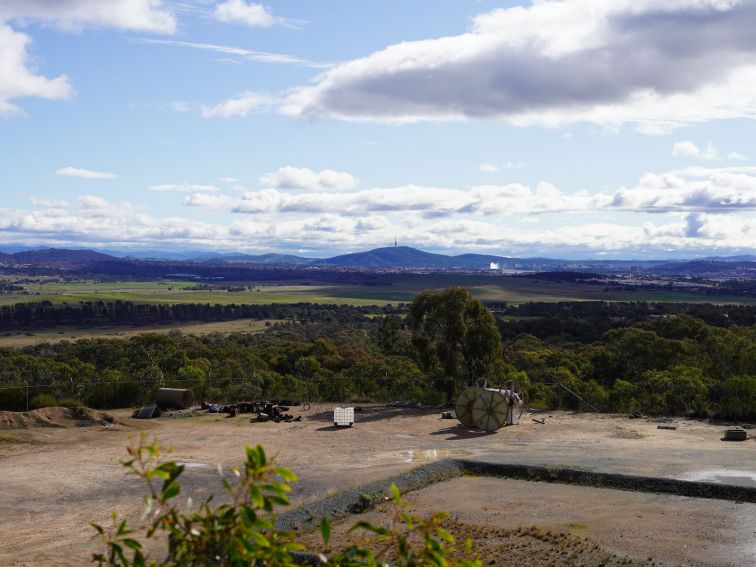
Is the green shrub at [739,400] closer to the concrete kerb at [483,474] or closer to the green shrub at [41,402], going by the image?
the concrete kerb at [483,474]

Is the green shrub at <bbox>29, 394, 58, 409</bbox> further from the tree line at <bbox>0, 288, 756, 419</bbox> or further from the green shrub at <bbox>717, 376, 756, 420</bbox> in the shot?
the green shrub at <bbox>717, 376, 756, 420</bbox>

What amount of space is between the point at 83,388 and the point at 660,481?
1236 inches

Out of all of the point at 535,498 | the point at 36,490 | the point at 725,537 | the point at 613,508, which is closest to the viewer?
the point at 725,537

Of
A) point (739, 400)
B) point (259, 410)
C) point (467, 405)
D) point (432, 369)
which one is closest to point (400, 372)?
point (432, 369)

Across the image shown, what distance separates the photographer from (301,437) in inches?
1190

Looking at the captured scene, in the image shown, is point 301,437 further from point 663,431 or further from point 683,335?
point 683,335

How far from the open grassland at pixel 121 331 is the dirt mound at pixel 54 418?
72192 millimetres

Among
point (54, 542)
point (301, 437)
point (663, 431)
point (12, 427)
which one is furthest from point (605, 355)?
point (54, 542)

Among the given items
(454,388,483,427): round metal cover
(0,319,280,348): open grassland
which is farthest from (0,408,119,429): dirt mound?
(0,319,280,348): open grassland

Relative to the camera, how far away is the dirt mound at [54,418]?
3094 centimetres

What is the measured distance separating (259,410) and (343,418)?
16.9 ft

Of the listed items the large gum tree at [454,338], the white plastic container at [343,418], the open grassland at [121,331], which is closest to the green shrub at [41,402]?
the white plastic container at [343,418]

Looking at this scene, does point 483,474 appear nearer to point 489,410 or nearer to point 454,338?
point 489,410

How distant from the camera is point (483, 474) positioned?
77.9 ft
